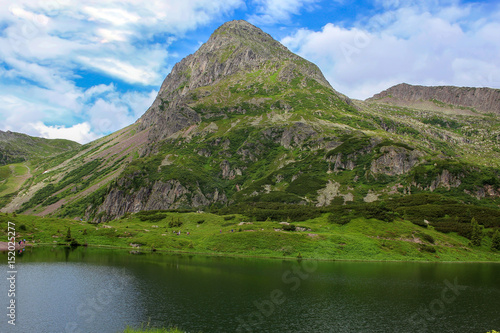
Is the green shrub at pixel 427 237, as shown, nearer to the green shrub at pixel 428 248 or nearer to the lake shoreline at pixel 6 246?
the green shrub at pixel 428 248

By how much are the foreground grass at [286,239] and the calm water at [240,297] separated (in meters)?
22.1

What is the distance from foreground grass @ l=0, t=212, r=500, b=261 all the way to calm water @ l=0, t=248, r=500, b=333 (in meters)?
22.1

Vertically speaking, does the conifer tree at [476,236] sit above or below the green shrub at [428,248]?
above

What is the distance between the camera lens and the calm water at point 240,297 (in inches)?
1802

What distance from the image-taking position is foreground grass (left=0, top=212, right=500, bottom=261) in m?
116

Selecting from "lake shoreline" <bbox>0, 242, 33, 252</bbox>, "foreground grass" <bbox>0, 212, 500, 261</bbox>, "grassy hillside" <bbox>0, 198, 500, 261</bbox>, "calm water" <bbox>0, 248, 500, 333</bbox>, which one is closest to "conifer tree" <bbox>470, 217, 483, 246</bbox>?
"grassy hillside" <bbox>0, 198, 500, 261</bbox>

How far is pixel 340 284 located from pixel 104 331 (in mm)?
51150

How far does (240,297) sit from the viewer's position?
5759 centimetres

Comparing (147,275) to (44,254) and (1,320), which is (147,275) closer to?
(1,320)

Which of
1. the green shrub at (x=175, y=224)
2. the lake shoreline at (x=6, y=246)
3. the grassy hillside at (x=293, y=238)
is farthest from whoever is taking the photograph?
the green shrub at (x=175, y=224)


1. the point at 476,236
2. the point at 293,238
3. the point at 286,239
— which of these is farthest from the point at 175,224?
the point at 476,236

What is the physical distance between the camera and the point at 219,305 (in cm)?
5266

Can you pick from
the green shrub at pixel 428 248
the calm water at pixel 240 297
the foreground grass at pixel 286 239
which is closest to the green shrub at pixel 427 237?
the foreground grass at pixel 286 239

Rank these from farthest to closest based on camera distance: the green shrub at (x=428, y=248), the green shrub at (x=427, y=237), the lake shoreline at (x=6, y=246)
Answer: the green shrub at (x=427, y=237) → the green shrub at (x=428, y=248) → the lake shoreline at (x=6, y=246)
